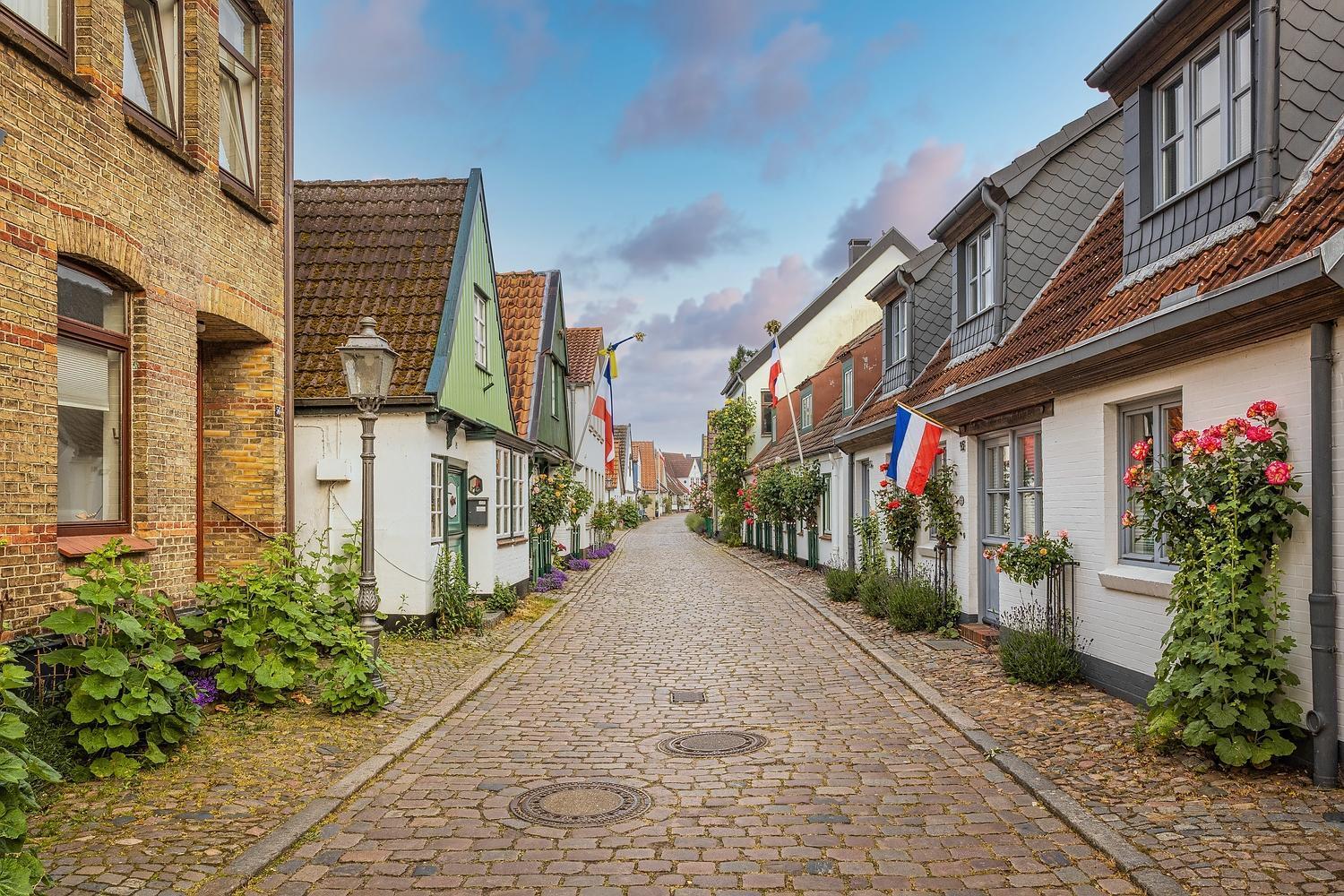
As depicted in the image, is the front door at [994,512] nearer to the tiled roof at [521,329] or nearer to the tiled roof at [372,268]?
the tiled roof at [372,268]

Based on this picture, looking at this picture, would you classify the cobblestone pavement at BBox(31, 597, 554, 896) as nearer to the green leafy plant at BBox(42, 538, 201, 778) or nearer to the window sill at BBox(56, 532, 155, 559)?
the green leafy plant at BBox(42, 538, 201, 778)

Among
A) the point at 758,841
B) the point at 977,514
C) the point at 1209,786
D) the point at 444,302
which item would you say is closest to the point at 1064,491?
the point at 977,514

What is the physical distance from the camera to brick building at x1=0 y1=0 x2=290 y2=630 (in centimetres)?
640

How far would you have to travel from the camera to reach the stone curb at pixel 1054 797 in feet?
14.7

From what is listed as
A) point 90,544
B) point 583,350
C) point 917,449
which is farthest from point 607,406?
point 90,544

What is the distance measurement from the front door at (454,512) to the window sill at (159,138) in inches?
220

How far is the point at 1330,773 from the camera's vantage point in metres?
5.52

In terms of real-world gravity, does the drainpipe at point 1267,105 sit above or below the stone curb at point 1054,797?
above

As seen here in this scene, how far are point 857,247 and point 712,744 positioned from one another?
1041 inches

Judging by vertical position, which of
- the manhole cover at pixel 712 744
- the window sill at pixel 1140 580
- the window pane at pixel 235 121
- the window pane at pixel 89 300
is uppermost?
the window pane at pixel 235 121

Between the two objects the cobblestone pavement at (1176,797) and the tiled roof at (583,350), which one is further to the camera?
the tiled roof at (583,350)

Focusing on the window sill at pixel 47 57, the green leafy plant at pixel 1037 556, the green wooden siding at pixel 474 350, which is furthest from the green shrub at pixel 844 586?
the window sill at pixel 47 57

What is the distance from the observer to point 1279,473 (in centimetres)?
573

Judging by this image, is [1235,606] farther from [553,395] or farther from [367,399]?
[553,395]
